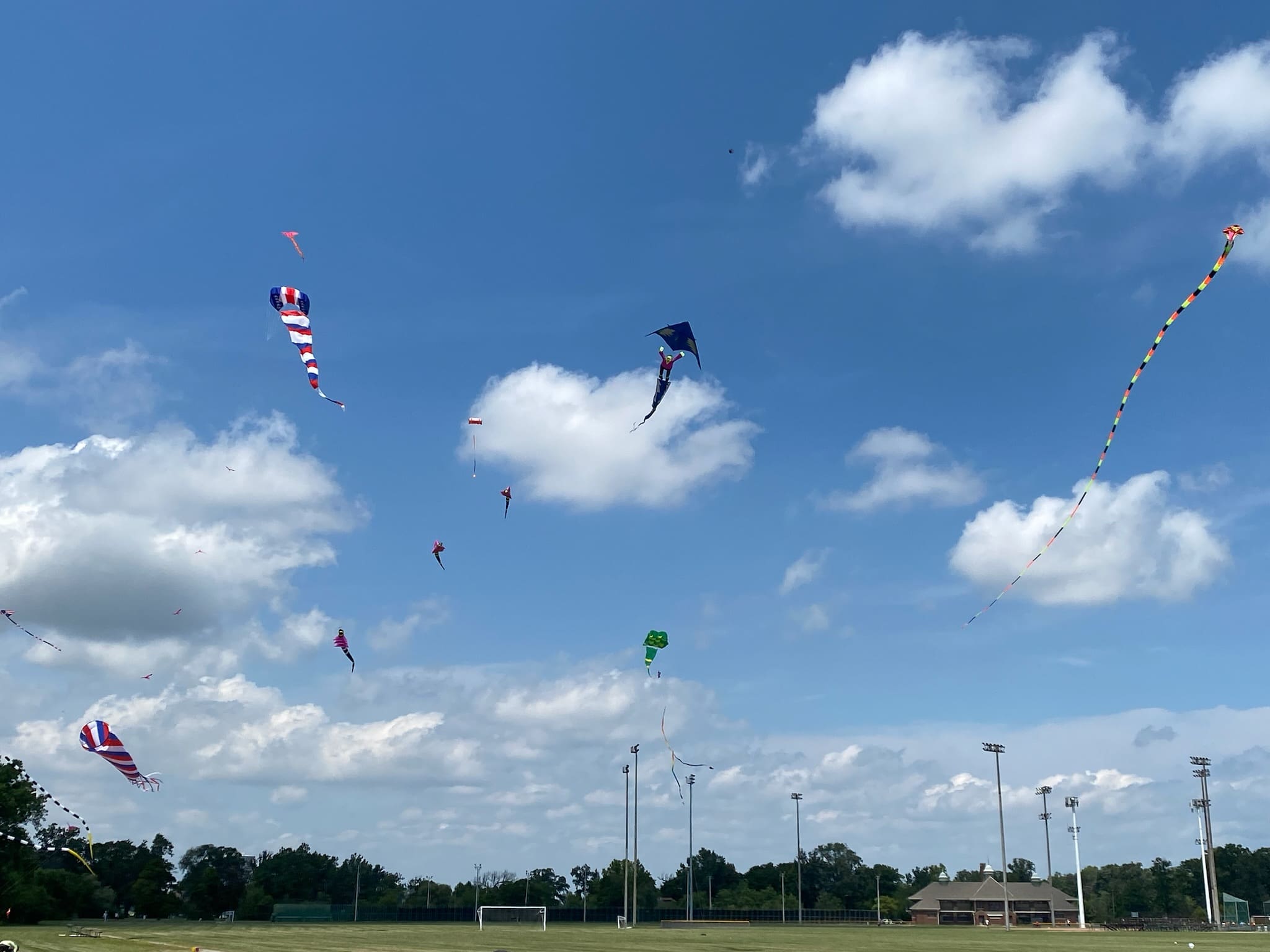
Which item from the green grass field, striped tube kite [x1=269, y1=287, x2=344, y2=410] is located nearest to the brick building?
the green grass field

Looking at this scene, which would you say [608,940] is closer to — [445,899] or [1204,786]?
[1204,786]

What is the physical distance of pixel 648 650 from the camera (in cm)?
4778

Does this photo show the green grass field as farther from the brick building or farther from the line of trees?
the brick building

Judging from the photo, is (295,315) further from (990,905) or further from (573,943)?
(990,905)

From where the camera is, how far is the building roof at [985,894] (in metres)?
165

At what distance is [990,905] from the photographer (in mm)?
165375

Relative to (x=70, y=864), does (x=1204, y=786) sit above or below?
above

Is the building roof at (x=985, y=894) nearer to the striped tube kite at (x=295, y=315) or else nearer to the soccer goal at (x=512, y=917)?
the soccer goal at (x=512, y=917)

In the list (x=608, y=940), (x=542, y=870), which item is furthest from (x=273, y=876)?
(x=608, y=940)

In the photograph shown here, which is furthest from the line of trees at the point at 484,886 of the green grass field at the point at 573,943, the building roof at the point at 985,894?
the green grass field at the point at 573,943

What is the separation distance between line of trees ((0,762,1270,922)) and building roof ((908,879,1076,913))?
5.84 m

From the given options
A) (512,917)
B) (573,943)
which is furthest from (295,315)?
(512,917)

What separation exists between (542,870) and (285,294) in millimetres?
161397

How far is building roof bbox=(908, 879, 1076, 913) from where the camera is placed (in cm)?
16462
